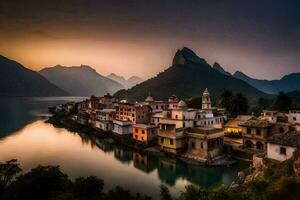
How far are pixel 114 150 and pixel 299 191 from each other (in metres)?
28.5

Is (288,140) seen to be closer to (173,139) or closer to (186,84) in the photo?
(173,139)

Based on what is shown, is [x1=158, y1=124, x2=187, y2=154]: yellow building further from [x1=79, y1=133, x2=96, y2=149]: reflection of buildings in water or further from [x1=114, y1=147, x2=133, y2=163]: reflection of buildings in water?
[x1=79, y1=133, x2=96, y2=149]: reflection of buildings in water

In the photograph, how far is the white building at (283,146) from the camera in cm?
1920

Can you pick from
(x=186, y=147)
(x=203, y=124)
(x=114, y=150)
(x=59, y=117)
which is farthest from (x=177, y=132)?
(x=59, y=117)

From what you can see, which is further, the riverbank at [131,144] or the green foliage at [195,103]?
the green foliage at [195,103]

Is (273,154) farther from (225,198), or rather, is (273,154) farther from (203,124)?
(203,124)

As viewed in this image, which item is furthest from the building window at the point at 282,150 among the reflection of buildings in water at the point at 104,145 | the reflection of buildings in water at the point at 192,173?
the reflection of buildings in water at the point at 104,145

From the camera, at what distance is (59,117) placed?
70.4 meters

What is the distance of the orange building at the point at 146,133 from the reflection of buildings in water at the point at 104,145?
4.45 metres

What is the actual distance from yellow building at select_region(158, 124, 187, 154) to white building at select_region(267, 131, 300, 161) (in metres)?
12.3

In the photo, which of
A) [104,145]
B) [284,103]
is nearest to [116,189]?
[104,145]

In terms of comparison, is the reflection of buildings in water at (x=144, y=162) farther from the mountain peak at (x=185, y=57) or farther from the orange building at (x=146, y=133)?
the mountain peak at (x=185, y=57)

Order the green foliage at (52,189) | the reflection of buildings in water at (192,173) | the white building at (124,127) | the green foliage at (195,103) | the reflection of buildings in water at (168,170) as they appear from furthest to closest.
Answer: the green foliage at (195,103) < the white building at (124,127) < the reflection of buildings in water at (168,170) < the reflection of buildings in water at (192,173) < the green foliage at (52,189)

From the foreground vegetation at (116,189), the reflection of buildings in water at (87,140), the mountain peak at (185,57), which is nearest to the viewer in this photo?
the foreground vegetation at (116,189)
